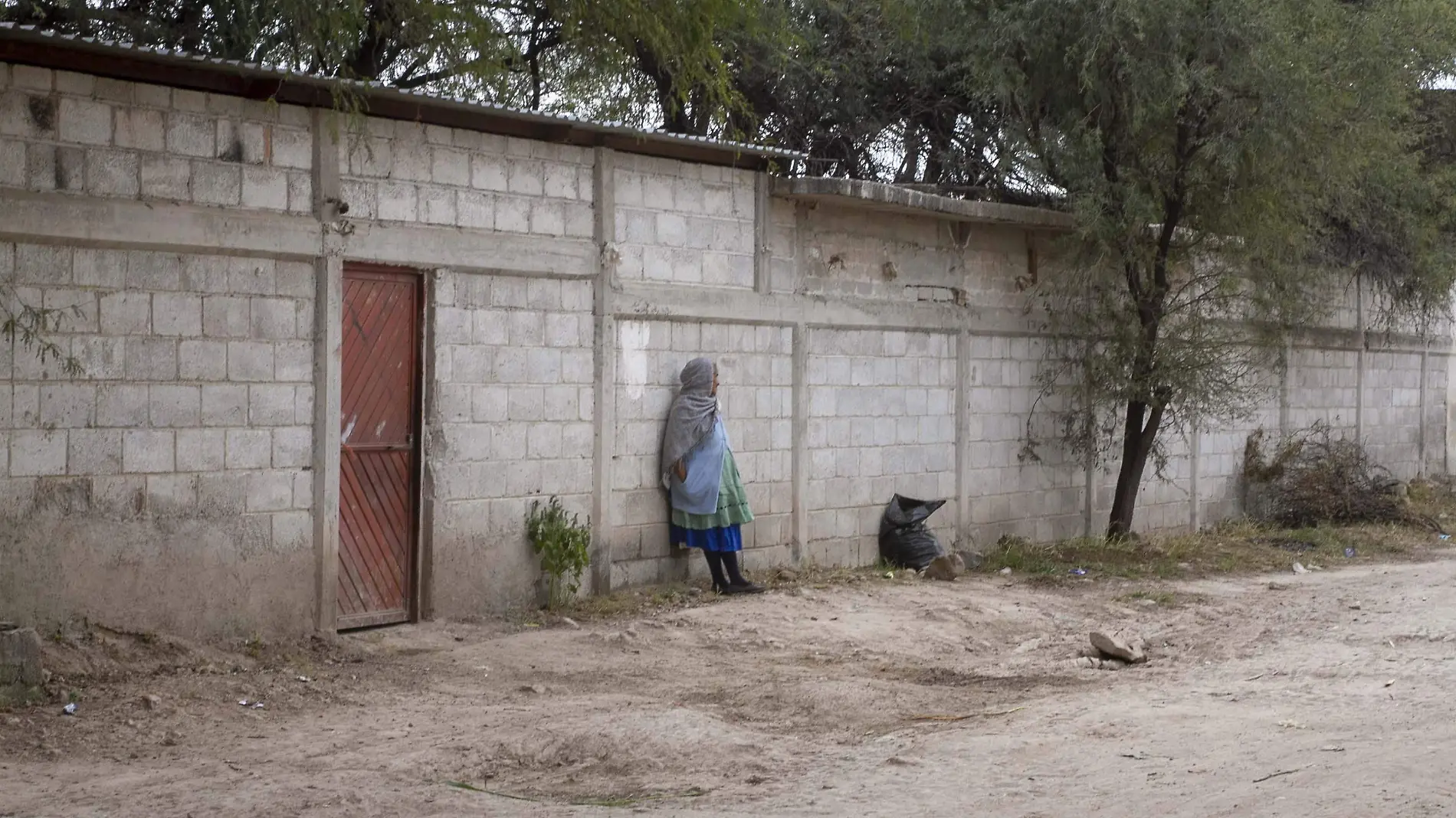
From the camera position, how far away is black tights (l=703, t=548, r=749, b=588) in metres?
10.5

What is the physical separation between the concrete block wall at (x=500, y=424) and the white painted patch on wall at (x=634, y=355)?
32cm

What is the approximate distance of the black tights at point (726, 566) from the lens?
34.4 ft

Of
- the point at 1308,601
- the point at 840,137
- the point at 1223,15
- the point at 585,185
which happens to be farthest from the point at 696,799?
the point at 840,137

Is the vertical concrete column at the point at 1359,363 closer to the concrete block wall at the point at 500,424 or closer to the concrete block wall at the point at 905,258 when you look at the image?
the concrete block wall at the point at 905,258

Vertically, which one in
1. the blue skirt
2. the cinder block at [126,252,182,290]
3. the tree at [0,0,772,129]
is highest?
the tree at [0,0,772,129]

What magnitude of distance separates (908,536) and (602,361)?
339cm

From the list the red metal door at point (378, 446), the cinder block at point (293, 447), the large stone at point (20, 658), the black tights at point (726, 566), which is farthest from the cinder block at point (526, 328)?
the large stone at point (20, 658)

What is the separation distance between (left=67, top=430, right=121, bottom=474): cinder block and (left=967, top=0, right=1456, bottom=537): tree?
8006 mm

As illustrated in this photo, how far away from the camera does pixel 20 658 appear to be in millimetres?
6793

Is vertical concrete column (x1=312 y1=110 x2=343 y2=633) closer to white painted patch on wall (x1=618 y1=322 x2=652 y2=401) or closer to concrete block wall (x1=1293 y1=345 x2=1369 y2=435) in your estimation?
white painted patch on wall (x1=618 y1=322 x2=652 y2=401)

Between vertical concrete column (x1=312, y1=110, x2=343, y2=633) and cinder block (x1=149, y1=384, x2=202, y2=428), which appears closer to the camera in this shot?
cinder block (x1=149, y1=384, x2=202, y2=428)

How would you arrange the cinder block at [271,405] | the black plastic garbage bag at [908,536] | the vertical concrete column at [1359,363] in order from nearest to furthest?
the cinder block at [271,405] < the black plastic garbage bag at [908,536] < the vertical concrete column at [1359,363]

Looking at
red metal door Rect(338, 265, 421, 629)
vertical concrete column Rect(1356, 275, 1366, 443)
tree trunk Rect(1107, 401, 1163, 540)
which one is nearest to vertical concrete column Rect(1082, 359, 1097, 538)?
tree trunk Rect(1107, 401, 1163, 540)

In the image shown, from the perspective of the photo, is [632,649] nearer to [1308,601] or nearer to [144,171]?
[144,171]
